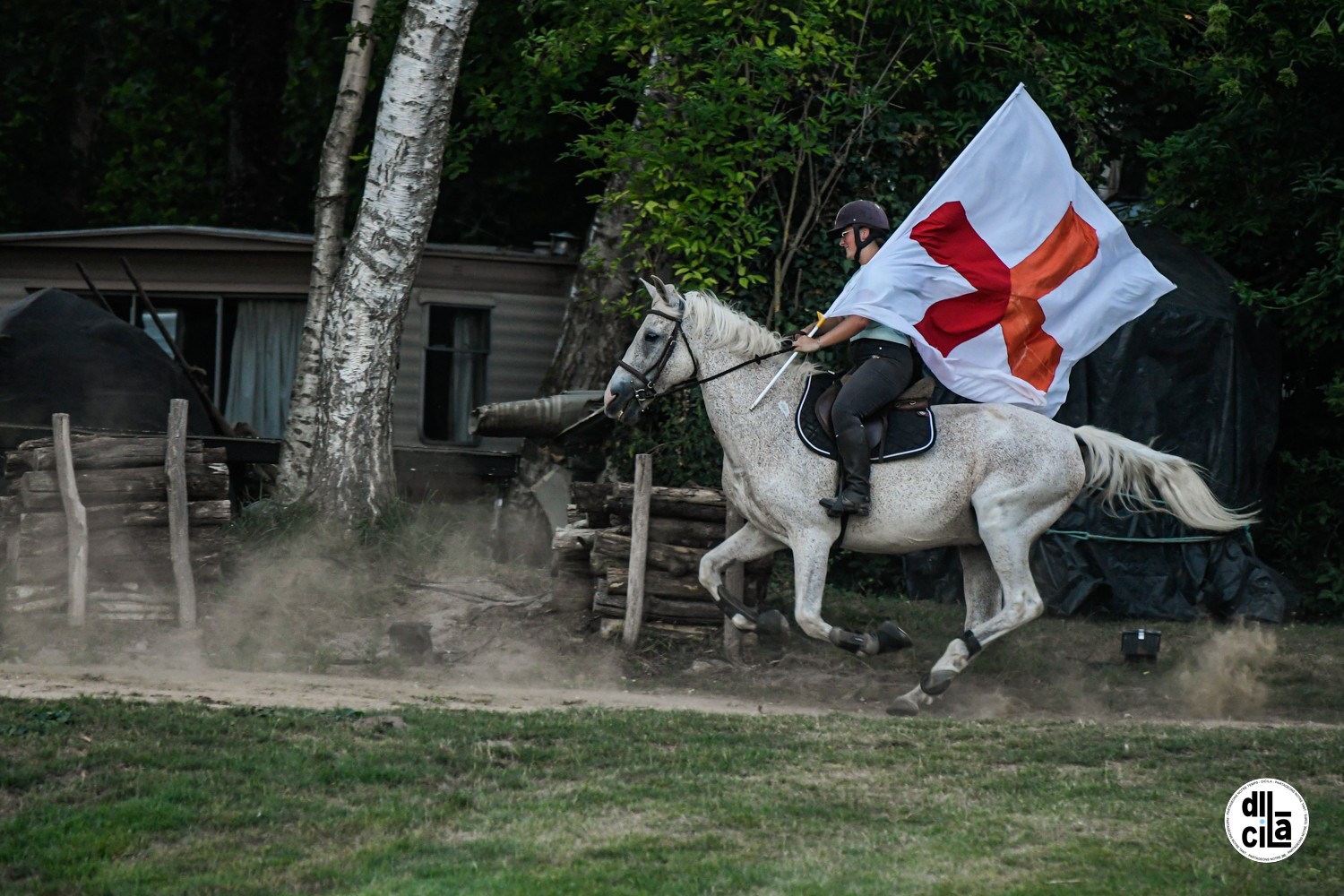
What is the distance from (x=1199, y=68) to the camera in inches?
598

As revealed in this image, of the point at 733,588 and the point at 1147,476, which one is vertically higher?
the point at 1147,476

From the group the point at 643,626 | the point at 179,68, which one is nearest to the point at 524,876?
the point at 643,626

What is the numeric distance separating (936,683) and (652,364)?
2.79m

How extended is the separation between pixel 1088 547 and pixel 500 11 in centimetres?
988

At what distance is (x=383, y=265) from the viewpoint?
13.6m

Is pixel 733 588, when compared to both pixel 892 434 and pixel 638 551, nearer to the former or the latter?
pixel 638 551

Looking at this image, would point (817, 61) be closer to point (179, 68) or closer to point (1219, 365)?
point (1219, 365)

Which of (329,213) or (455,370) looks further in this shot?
(455,370)

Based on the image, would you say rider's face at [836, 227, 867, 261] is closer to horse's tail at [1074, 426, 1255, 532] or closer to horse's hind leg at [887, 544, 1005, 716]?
horse's tail at [1074, 426, 1255, 532]

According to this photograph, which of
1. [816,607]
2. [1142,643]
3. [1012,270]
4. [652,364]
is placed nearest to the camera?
→ [816,607]

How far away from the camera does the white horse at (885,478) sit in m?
9.88

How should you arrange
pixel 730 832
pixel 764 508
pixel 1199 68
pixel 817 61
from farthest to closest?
pixel 1199 68
pixel 817 61
pixel 764 508
pixel 730 832

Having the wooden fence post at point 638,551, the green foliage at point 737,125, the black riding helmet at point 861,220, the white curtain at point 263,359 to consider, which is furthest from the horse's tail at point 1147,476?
the white curtain at point 263,359

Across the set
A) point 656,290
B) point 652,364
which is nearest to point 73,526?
point 652,364
